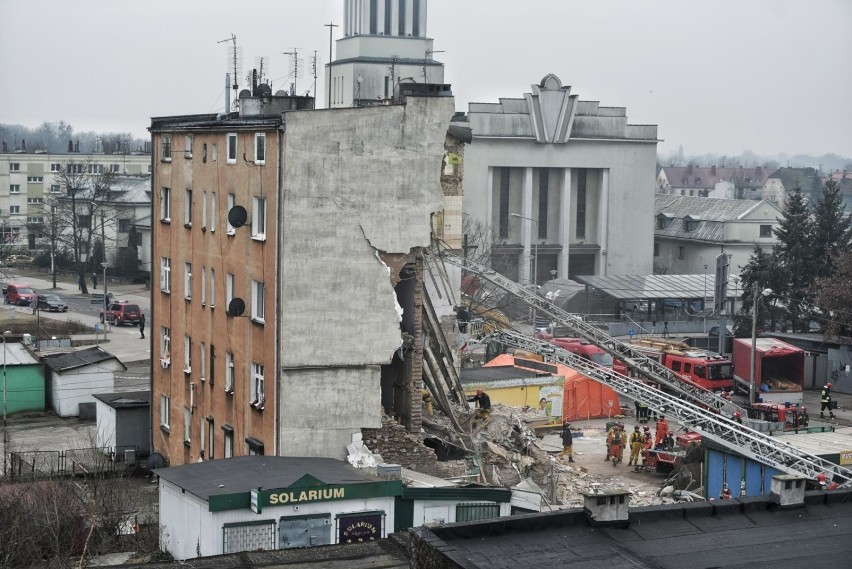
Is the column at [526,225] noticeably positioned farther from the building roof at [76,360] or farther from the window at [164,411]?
the window at [164,411]

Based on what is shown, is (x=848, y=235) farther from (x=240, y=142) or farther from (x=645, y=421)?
(x=240, y=142)

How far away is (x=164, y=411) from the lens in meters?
31.1

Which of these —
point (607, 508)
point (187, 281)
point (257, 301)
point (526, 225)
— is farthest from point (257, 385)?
point (526, 225)

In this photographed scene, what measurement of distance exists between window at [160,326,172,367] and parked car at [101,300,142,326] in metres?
31.0

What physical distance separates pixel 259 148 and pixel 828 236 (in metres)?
43.8

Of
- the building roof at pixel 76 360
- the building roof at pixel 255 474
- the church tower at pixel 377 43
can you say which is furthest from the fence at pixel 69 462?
the church tower at pixel 377 43

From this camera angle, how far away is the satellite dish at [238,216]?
2527 cm

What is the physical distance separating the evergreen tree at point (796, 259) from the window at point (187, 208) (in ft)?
123

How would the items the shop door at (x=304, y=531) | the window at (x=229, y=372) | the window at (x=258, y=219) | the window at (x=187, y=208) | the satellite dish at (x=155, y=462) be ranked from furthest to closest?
1. the satellite dish at (x=155, y=462)
2. the window at (x=187, y=208)
3. the window at (x=229, y=372)
4. the window at (x=258, y=219)
5. the shop door at (x=304, y=531)

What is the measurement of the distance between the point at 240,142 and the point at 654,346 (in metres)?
25.0

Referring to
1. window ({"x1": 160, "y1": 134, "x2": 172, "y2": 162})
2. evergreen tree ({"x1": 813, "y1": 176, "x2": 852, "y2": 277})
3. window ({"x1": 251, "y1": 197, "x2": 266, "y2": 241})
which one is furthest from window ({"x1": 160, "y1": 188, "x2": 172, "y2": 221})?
evergreen tree ({"x1": 813, "y1": 176, "x2": 852, "y2": 277})

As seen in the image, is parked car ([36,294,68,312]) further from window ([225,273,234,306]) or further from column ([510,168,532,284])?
window ([225,273,234,306])

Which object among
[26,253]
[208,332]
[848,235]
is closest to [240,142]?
[208,332]

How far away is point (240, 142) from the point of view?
2564 cm
